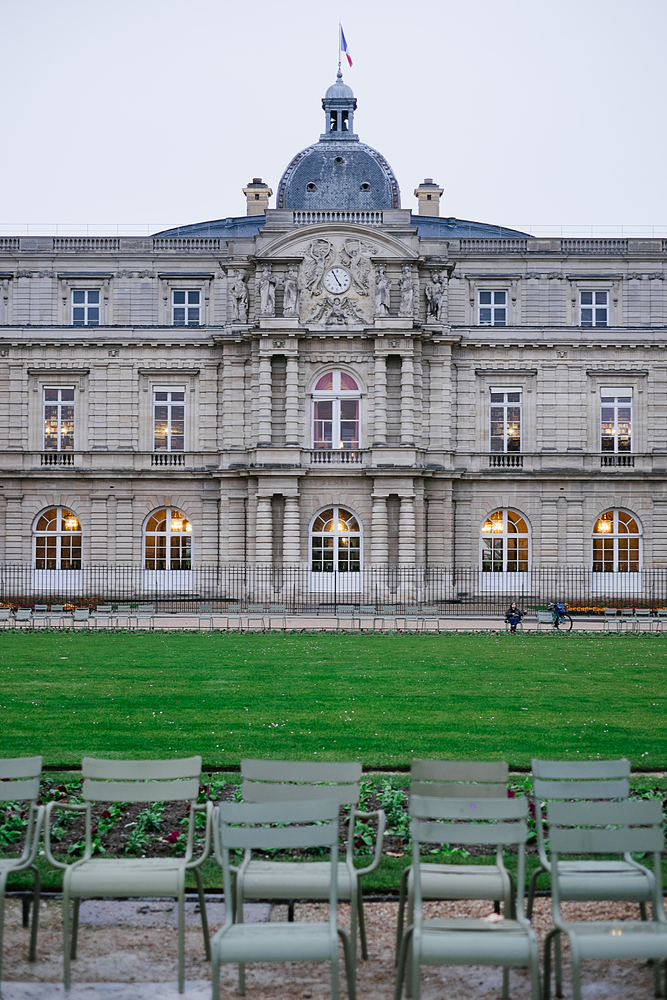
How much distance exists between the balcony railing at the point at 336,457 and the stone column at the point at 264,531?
2731 mm

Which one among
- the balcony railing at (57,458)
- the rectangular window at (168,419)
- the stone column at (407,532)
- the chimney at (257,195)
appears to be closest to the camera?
the stone column at (407,532)

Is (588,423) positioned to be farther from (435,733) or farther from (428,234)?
(435,733)

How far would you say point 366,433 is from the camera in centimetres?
4319

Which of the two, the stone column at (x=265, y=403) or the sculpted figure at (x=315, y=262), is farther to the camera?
the sculpted figure at (x=315, y=262)

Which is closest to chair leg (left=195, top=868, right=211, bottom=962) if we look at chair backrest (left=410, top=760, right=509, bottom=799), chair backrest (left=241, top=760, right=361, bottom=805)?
chair backrest (left=241, top=760, right=361, bottom=805)

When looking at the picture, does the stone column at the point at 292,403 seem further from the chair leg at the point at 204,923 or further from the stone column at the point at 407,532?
the chair leg at the point at 204,923

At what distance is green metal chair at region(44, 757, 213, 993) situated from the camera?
7547mm

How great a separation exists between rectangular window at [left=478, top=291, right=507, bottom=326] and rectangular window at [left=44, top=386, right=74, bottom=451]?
1974 centimetres

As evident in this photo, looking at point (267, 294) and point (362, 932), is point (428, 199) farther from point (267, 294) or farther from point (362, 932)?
point (362, 932)

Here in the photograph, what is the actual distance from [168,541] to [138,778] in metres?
37.7

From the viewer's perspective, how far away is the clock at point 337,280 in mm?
43141

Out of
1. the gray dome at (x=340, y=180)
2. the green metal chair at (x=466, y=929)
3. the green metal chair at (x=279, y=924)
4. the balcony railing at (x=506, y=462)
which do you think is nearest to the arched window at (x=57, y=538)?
the balcony railing at (x=506, y=462)

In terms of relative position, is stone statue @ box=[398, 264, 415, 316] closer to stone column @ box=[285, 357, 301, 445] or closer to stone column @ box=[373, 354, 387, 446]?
stone column @ box=[373, 354, 387, 446]

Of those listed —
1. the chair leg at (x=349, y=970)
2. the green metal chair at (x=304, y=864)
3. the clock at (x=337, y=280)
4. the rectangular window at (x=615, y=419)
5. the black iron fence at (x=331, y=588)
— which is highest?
the clock at (x=337, y=280)
